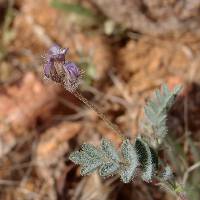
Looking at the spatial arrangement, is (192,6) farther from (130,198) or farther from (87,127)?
(130,198)

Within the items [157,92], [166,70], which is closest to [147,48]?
[166,70]

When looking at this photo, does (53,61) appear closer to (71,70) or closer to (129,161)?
(71,70)

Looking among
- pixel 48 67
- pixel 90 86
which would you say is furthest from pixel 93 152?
pixel 90 86

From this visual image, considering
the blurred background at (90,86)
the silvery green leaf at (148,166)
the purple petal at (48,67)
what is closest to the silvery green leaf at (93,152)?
the silvery green leaf at (148,166)

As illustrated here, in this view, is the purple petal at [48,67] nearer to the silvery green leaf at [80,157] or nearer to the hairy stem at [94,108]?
the hairy stem at [94,108]

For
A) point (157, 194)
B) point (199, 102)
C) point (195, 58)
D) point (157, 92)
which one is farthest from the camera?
point (195, 58)

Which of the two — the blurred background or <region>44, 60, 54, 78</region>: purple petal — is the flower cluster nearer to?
<region>44, 60, 54, 78</region>: purple petal
